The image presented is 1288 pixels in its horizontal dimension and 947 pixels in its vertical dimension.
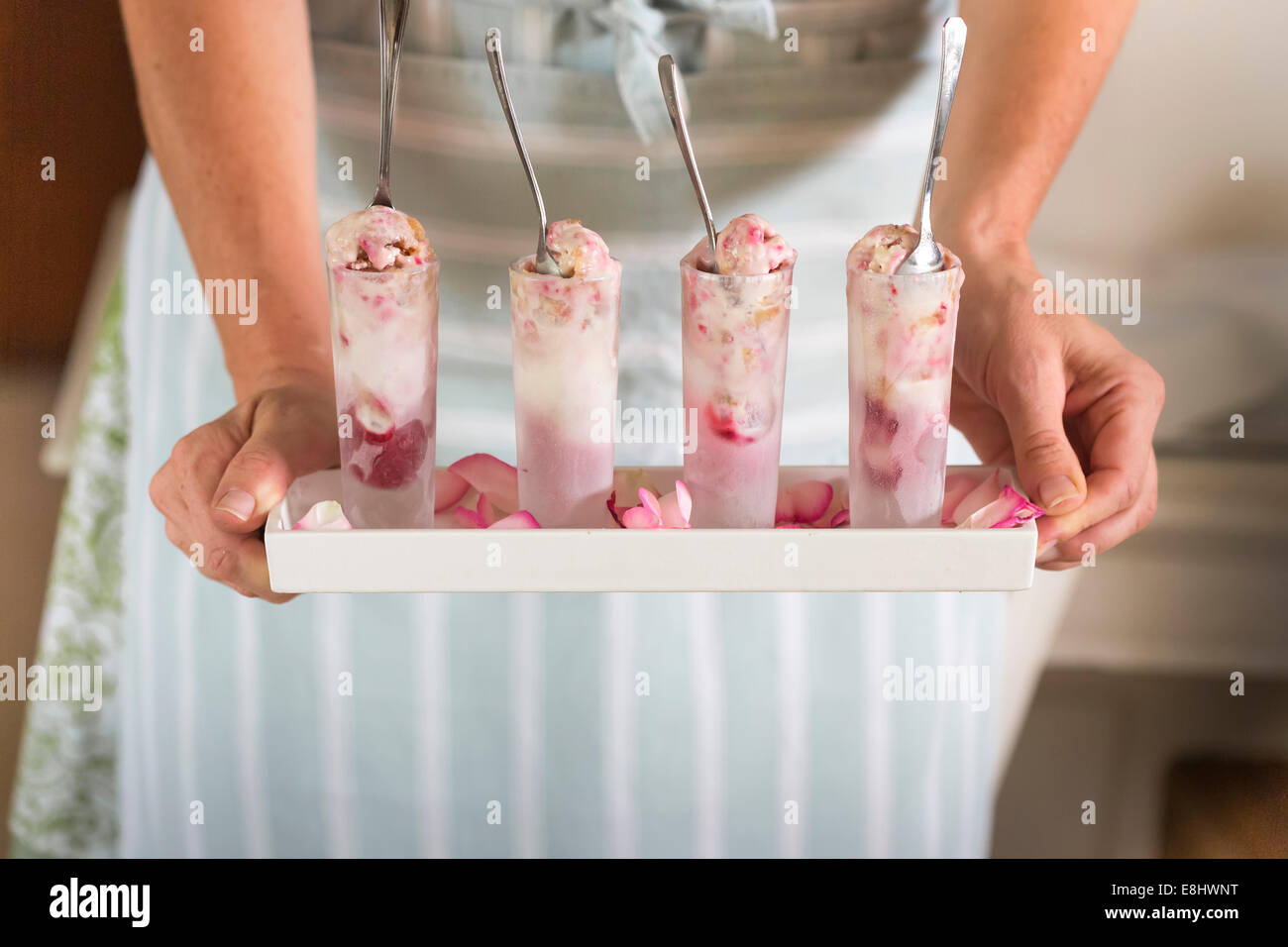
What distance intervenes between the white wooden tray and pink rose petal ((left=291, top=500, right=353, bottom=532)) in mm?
14

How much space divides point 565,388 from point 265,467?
16cm

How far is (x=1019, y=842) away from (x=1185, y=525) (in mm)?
348

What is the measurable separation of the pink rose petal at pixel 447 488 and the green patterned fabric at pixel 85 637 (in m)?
0.45

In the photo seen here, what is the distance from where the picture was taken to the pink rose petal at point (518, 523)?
18.1 inches

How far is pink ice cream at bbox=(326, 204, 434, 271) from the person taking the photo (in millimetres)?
440

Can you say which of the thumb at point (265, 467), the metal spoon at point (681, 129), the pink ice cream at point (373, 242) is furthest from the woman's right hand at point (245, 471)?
the metal spoon at point (681, 129)

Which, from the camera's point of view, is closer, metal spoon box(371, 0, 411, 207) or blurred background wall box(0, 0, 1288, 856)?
metal spoon box(371, 0, 411, 207)

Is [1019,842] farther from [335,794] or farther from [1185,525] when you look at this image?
[335,794]

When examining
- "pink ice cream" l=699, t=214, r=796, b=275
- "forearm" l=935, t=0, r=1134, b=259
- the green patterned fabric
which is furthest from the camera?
the green patterned fabric

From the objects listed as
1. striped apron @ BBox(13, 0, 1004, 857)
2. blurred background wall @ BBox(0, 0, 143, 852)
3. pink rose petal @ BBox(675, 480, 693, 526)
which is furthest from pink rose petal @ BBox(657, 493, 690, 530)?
blurred background wall @ BBox(0, 0, 143, 852)

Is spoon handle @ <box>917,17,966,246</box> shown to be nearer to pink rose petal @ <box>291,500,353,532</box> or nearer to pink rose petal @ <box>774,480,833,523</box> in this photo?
pink rose petal @ <box>774,480,833,523</box>

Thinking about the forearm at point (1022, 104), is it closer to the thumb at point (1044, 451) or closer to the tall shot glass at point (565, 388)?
the thumb at point (1044, 451)

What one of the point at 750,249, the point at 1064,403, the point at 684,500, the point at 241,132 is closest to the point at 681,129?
the point at 750,249

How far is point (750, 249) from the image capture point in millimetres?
432
